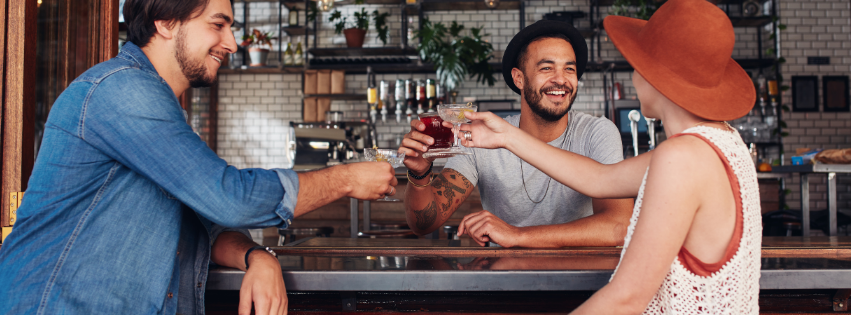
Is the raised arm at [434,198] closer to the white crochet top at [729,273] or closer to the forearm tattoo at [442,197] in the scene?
the forearm tattoo at [442,197]

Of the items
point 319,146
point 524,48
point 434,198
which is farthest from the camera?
→ point 319,146

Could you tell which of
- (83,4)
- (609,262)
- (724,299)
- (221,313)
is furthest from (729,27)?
(83,4)

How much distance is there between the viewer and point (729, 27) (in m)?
1.02

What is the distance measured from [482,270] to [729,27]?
2.39 ft

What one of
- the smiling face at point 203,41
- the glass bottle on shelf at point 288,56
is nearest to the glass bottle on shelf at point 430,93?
the glass bottle on shelf at point 288,56

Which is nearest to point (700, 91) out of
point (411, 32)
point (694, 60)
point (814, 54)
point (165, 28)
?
point (694, 60)

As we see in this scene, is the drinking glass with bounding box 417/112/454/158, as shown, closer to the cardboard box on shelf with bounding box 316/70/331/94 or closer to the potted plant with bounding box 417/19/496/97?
the potted plant with bounding box 417/19/496/97

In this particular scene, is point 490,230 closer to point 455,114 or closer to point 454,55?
point 455,114

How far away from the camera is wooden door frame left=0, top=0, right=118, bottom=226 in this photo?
1901 millimetres

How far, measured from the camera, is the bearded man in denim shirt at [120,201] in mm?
1070

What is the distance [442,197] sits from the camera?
6.81ft

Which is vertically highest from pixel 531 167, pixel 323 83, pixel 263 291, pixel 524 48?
pixel 323 83

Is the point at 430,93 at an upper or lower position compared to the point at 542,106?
upper

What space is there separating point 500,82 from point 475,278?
211 inches
